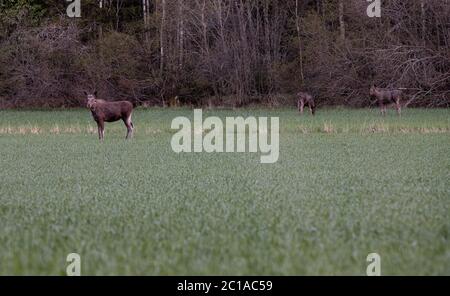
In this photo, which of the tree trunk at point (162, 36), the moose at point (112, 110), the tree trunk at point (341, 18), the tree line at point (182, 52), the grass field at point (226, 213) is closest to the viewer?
the grass field at point (226, 213)

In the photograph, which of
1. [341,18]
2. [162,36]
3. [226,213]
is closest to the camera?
[226,213]

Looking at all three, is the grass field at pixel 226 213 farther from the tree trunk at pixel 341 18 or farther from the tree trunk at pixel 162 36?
the tree trunk at pixel 162 36

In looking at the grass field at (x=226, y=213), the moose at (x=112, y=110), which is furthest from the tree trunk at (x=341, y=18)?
the grass field at (x=226, y=213)

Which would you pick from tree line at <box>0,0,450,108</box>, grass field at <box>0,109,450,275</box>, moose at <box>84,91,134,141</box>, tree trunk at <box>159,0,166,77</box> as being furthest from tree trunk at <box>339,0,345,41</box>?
grass field at <box>0,109,450,275</box>

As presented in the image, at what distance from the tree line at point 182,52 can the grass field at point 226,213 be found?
2666 cm

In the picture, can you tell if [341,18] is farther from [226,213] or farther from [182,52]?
[226,213]

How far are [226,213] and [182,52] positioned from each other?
36377 mm

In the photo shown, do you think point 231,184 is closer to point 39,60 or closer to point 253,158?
point 253,158

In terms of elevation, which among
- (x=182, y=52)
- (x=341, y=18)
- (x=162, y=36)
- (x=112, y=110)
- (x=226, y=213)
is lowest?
(x=226, y=213)

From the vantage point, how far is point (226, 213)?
6.57 metres

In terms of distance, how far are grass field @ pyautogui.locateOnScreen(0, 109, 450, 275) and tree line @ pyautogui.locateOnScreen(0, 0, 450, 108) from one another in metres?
26.7

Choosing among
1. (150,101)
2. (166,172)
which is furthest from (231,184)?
(150,101)

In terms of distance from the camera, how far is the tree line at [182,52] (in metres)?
41.1

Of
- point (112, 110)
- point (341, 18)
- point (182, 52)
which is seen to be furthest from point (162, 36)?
point (112, 110)
